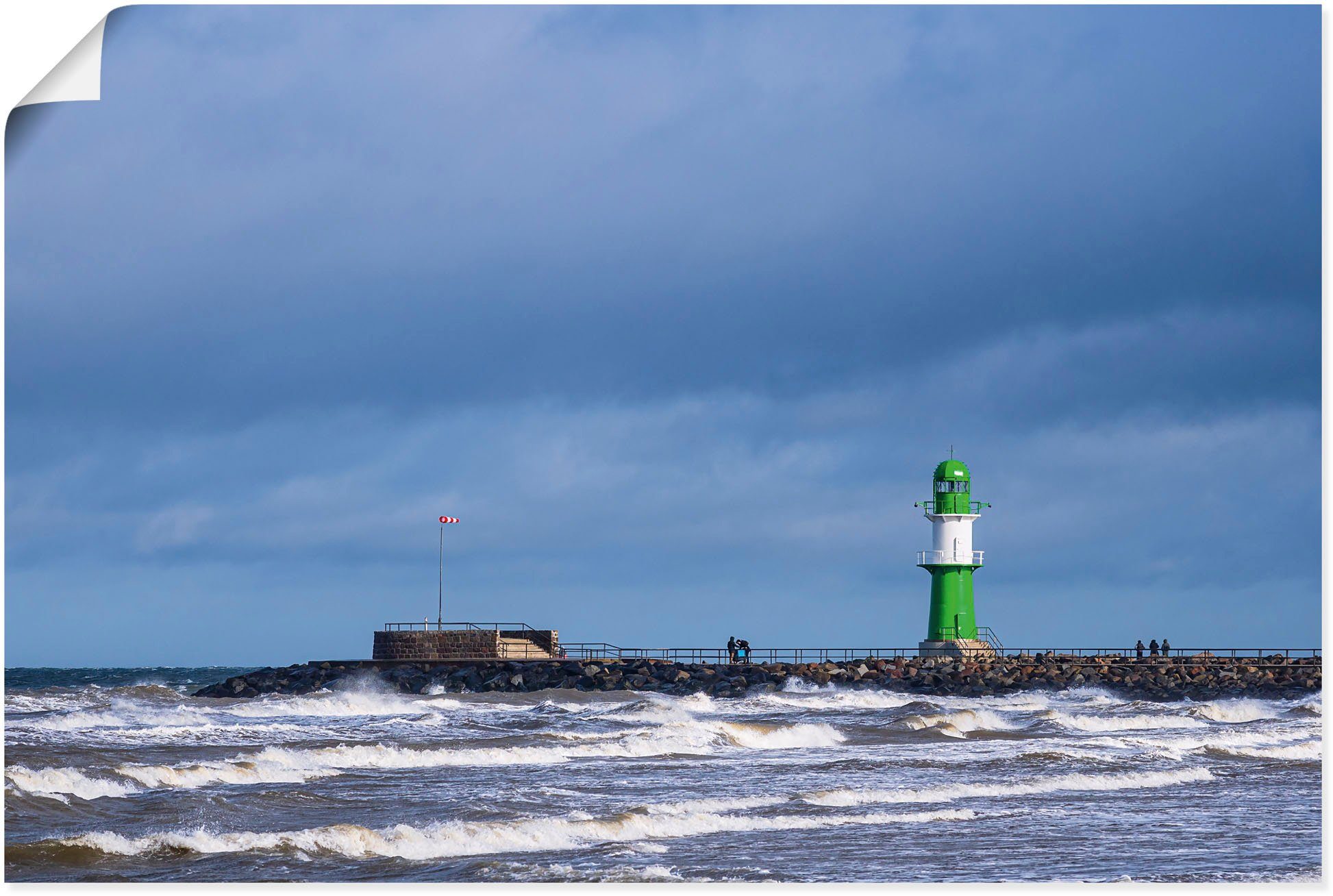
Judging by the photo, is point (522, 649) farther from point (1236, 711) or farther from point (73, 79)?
point (73, 79)

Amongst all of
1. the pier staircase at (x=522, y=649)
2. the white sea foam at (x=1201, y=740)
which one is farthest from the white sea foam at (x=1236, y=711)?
the pier staircase at (x=522, y=649)

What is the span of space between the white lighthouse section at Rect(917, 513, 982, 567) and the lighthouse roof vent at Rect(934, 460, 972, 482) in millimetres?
1034

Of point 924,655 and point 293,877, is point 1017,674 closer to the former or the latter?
point 924,655

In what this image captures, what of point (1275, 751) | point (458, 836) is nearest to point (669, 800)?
point (458, 836)

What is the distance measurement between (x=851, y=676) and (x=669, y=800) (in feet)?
82.5

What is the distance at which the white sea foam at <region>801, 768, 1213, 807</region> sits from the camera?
499 inches

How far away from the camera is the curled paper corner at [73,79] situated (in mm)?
5672

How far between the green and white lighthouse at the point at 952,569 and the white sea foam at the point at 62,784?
84.9 feet

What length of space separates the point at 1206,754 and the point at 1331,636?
11.9 meters

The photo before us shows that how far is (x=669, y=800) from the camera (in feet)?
41.6

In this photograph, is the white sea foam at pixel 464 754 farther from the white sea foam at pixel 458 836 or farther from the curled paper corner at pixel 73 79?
the curled paper corner at pixel 73 79

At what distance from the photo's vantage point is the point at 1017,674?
3553 centimetres

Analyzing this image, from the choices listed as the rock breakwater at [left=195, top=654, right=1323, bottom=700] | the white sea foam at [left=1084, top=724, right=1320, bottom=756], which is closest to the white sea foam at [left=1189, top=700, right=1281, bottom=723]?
the rock breakwater at [left=195, top=654, right=1323, bottom=700]

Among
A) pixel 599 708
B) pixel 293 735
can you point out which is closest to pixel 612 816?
pixel 293 735
